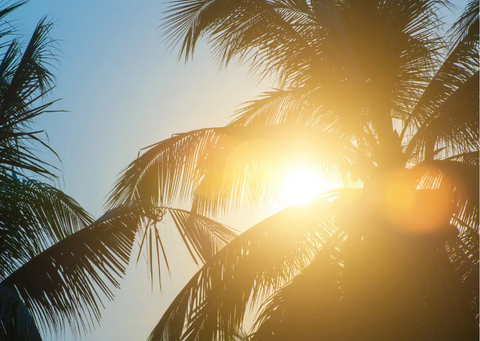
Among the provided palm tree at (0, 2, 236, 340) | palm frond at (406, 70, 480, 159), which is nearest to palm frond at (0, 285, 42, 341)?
palm tree at (0, 2, 236, 340)

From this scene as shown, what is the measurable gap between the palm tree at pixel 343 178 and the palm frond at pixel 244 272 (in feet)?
0.06

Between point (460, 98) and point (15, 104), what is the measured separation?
446 centimetres

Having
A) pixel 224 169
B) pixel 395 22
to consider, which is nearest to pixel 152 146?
pixel 224 169

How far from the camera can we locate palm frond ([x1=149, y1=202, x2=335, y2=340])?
18.7ft

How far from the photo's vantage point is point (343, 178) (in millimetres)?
6305

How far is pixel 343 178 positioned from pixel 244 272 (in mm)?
1786

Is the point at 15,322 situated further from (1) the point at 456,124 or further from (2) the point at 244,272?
(1) the point at 456,124

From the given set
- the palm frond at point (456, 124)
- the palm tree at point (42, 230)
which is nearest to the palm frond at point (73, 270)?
the palm tree at point (42, 230)

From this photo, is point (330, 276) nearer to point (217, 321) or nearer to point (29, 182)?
point (217, 321)

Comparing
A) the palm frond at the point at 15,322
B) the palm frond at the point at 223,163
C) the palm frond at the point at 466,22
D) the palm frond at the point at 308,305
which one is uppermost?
the palm frond at the point at 466,22

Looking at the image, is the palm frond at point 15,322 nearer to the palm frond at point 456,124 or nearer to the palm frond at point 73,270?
the palm frond at point 73,270

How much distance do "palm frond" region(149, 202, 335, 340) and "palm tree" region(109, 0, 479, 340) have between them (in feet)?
0.06

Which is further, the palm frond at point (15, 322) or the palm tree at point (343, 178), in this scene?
the palm tree at point (343, 178)

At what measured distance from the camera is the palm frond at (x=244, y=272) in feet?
18.7
